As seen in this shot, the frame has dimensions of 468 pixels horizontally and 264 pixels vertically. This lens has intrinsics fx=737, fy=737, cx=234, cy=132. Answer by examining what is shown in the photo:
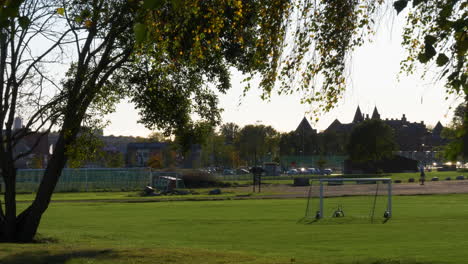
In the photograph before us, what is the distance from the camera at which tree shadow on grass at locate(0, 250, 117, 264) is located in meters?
15.8

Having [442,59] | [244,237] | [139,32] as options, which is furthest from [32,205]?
[442,59]

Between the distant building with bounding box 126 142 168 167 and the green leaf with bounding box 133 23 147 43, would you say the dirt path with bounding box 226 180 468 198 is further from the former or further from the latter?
the distant building with bounding box 126 142 168 167

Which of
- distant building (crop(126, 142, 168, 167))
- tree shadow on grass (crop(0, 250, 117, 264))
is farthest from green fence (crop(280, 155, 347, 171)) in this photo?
tree shadow on grass (crop(0, 250, 117, 264))

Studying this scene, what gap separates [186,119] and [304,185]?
60623 millimetres

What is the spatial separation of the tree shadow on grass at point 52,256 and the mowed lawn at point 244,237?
23 millimetres

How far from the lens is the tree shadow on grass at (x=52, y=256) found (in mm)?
15812

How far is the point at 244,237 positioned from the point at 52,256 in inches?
356

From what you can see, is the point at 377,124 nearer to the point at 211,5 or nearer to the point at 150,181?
the point at 150,181

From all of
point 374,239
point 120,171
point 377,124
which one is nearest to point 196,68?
point 374,239

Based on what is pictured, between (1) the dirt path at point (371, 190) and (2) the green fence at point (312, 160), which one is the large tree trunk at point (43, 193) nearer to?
(1) the dirt path at point (371, 190)

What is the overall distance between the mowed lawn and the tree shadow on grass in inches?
0.9

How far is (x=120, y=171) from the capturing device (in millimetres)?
81562

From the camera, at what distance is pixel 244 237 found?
24.6m

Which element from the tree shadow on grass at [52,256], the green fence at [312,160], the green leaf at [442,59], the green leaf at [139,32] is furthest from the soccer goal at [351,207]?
the green fence at [312,160]
